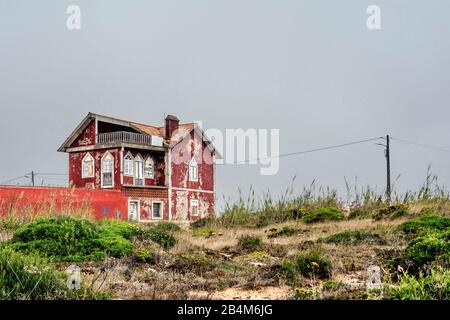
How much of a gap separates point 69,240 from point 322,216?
34.7 feet

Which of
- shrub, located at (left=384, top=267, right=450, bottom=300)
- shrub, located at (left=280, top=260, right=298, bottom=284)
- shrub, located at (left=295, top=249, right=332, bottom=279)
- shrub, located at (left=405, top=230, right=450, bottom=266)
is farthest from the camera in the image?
shrub, located at (left=295, top=249, right=332, bottom=279)

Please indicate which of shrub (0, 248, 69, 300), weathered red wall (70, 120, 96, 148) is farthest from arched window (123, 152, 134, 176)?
shrub (0, 248, 69, 300)

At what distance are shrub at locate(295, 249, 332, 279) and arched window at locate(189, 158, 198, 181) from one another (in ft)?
93.4

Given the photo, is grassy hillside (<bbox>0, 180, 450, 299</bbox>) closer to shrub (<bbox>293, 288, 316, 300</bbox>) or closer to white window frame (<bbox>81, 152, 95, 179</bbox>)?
shrub (<bbox>293, 288, 316, 300</bbox>)

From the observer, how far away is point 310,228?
57.7 feet

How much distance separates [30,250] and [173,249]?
322 cm

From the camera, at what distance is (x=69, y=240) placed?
414 inches

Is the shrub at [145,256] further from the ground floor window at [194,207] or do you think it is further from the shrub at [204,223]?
the ground floor window at [194,207]

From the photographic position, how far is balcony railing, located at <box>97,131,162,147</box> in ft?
111

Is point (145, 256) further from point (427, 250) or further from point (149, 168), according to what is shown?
point (149, 168)

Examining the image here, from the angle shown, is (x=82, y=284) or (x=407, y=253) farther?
(x=407, y=253)

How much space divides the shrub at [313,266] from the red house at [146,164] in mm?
24429
